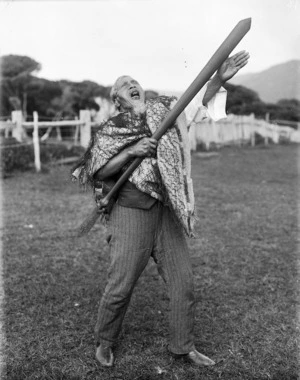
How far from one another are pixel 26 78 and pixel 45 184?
64.9ft

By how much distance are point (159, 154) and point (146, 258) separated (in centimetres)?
63

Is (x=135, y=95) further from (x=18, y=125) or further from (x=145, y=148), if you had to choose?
(x=18, y=125)

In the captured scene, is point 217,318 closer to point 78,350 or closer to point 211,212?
point 78,350

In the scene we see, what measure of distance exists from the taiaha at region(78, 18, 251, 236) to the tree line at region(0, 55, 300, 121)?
65.6ft

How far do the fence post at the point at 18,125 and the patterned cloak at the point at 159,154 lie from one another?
881 centimetres

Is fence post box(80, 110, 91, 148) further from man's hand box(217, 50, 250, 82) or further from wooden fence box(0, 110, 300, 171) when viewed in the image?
man's hand box(217, 50, 250, 82)

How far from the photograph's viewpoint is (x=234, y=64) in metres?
2.70

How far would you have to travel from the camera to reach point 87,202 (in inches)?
323

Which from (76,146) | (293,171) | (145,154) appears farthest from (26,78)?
(145,154)

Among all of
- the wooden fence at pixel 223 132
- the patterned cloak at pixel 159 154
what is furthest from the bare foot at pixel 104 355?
the wooden fence at pixel 223 132

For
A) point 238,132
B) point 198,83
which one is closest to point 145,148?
point 198,83

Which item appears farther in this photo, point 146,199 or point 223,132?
point 223,132

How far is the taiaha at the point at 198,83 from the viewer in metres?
2.41

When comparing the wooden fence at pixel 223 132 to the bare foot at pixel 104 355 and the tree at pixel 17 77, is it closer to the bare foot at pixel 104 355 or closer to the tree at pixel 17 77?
the tree at pixel 17 77
